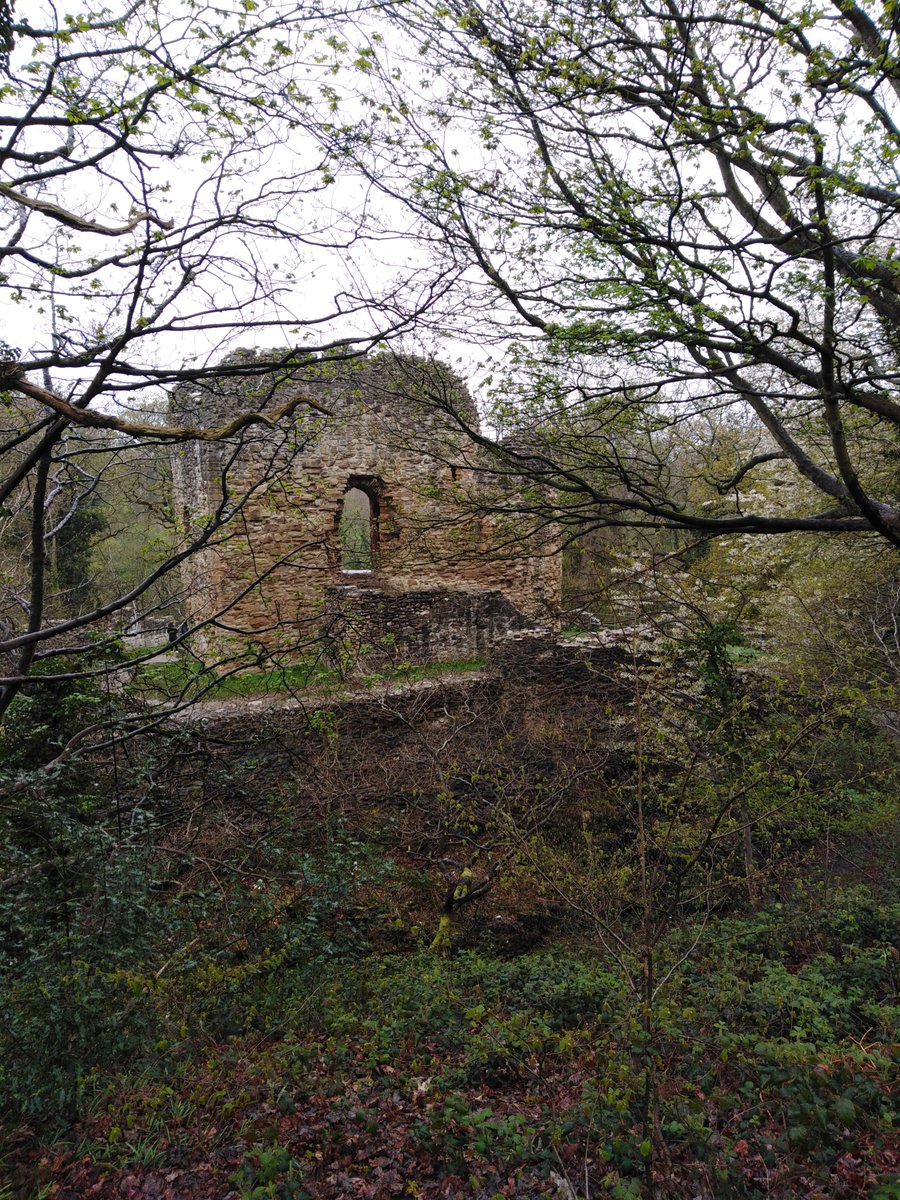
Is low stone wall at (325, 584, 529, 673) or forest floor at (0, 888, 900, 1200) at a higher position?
low stone wall at (325, 584, 529, 673)

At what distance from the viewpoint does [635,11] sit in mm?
5406

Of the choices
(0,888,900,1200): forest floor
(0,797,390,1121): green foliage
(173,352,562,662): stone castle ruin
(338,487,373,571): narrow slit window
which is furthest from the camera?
(338,487,373,571): narrow slit window

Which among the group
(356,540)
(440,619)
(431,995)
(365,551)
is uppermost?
(356,540)

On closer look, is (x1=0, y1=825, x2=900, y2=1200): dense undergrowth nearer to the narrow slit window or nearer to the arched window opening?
the arched window opening

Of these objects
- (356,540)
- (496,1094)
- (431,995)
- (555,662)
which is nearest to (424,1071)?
(496,1094)

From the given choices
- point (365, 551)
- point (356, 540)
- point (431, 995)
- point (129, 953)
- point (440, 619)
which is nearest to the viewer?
point (129, 953)

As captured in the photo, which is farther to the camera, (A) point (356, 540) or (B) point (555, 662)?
(A) point (356, 540)

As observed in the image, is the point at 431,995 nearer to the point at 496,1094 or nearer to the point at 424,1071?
the point at 424,1071

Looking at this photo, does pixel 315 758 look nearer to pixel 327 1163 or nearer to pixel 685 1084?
pixel 327 1163

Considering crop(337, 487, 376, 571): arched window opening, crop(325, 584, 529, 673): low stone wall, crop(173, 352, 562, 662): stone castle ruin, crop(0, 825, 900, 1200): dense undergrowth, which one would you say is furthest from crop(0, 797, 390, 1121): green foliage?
crop(337, 487, 376, 571): arched window opening

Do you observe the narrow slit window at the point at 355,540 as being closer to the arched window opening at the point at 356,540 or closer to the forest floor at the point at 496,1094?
the arched window opening at the point at 356,540

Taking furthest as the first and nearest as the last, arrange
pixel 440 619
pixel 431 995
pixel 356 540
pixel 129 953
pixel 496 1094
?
pixel 356 540, pixel 440 619, pixel 431 995, pixel 129 953, pixel 496 1094

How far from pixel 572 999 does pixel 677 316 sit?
15.1ft

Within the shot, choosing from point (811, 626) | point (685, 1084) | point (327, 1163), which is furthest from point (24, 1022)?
point (811, 626)
